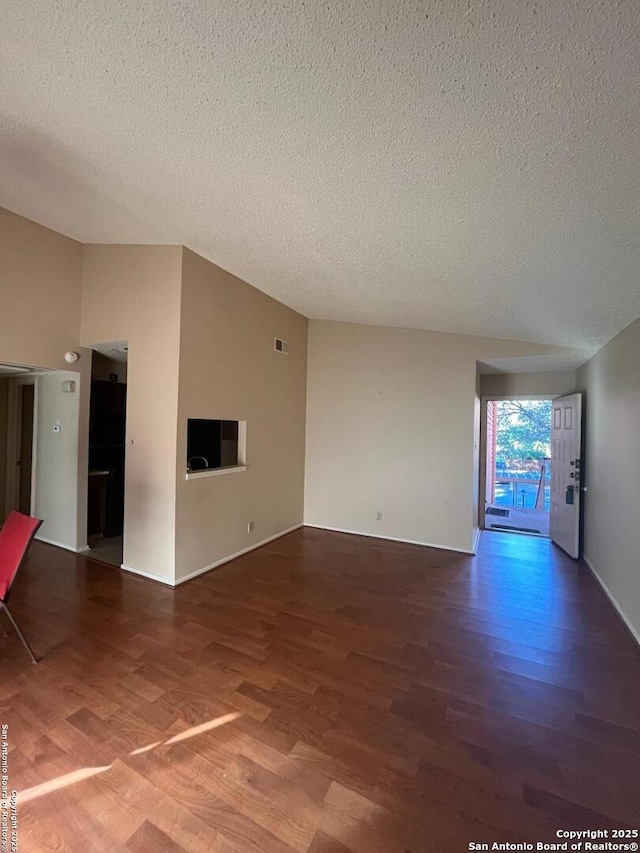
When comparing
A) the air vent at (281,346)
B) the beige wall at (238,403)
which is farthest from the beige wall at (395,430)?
the air vent at (281,346)

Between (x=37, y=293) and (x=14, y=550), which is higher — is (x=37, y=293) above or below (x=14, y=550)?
above

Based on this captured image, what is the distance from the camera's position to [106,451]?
477 centimetres

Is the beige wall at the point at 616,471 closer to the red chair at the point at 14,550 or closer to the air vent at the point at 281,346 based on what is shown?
the air vent at the point at 281,346

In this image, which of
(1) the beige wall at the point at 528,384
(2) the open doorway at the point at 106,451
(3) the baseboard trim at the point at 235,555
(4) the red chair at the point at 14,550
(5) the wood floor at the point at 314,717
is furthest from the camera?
(1) the beige wall at the point at 528,384

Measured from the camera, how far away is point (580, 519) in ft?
13.4

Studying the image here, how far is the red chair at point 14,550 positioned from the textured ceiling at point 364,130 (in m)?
2.37

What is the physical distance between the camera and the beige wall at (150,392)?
311 centimetres

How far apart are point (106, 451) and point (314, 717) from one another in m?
4.47

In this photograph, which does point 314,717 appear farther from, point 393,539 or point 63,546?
point 63,546

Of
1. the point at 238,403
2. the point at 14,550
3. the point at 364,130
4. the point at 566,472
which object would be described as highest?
the point at 364,130

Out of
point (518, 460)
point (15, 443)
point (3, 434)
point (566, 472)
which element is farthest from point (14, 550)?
point (518, 460)

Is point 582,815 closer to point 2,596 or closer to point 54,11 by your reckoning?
point 2,596

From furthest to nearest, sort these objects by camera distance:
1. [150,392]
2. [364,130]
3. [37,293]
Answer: [37,293] < [150,392] < [364,130]

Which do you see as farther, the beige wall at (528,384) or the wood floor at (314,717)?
the beige wall at (528,384)
